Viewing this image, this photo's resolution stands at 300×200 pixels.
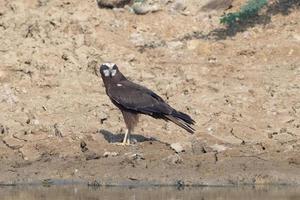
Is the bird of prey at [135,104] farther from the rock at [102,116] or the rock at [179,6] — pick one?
the rock at [179,6]

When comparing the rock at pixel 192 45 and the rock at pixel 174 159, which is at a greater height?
the rock at pixel 192 45

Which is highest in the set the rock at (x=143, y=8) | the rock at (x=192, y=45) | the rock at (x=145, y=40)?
the rock at (x=143, y=8)

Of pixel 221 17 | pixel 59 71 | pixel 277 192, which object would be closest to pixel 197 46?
pixel 221 17

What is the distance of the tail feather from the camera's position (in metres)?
17.0

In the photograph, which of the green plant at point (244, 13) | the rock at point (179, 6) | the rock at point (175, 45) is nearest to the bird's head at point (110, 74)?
the rock at point (175, 45)

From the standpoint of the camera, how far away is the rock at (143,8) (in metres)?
21.7

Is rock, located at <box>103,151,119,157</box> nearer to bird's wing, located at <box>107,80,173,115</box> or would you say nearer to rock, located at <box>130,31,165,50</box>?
bird's wing, located at <box>107,80,173,115</box>

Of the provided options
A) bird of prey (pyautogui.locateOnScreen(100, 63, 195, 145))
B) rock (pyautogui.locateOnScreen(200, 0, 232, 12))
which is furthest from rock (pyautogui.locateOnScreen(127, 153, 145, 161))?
rock (pyautogui.locateOnScreen(200, 0, 232, 12))

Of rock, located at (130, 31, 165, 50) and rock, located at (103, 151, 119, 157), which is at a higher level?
rock, located at (130, 31, 165, 50)

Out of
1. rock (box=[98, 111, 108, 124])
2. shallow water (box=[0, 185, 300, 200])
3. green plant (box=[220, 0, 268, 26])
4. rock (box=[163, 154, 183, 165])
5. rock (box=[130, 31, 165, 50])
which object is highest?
green plant (box=[220, 0, 268, 26])

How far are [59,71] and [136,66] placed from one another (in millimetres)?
1367

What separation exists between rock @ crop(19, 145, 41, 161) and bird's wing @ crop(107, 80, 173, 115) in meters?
1.41

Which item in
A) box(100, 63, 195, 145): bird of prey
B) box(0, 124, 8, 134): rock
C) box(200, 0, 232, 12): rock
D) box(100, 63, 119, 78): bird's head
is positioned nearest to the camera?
box(100, 63, 195, 145): bird of prey

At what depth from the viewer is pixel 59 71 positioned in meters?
19.6
